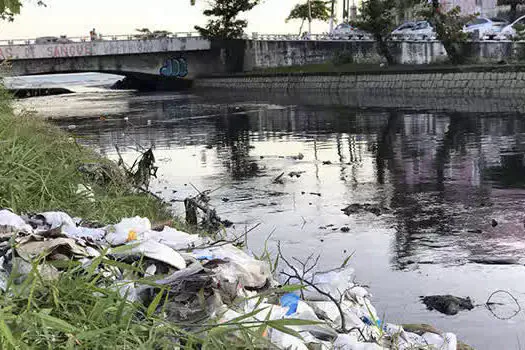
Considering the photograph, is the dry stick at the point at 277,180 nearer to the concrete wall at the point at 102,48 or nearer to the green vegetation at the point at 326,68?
the green vegetation at the point at 326,68

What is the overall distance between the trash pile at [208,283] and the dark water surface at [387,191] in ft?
4.78

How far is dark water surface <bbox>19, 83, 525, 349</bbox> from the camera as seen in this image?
8211mm

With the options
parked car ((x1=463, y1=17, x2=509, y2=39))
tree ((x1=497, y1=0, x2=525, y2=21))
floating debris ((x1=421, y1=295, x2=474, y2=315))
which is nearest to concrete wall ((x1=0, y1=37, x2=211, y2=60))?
tree ((x1=497, y1=0, x2=525, y2=21))

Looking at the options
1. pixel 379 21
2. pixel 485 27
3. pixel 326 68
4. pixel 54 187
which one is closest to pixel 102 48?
pixel 326 68

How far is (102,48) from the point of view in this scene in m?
60.3

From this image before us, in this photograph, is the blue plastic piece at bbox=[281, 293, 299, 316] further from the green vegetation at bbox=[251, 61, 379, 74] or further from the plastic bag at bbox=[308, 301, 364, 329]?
the green vegetation at bbox=[251, 61, 379, 74]

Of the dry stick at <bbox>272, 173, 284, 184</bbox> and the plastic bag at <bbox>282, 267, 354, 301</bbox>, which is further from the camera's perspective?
the dry stick at <bbox>272, 173, 284, 184</bbox>

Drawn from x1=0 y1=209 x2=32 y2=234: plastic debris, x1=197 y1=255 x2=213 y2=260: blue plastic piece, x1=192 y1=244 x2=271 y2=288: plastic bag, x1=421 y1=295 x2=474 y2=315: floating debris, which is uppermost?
x1=0 y1=209 x2=32 y2=234: plastic debris

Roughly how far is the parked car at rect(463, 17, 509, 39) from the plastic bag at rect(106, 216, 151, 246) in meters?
36.6

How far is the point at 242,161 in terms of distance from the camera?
18.5 meters

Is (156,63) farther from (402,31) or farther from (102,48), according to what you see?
(402,31)

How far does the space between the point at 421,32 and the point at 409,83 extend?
8.53 metres

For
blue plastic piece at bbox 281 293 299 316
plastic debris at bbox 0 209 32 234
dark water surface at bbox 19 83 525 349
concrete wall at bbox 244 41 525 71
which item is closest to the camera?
blue plastic piece at bbox 281 293 299 316

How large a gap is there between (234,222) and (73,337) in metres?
7.64
